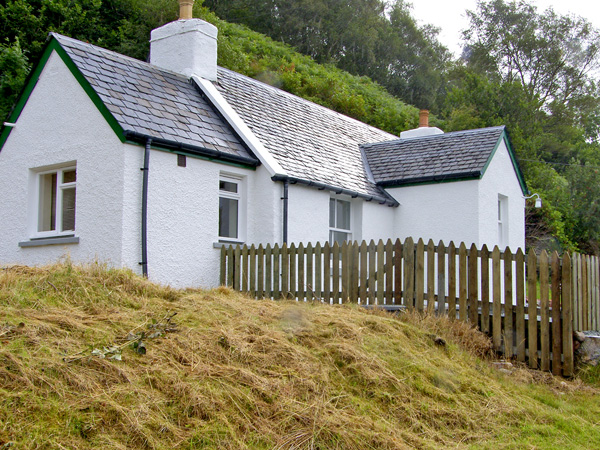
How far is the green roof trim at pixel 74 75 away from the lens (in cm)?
1077

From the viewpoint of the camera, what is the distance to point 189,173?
1169cm

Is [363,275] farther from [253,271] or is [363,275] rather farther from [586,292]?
[586,292]

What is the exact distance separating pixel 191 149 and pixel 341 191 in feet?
13.5

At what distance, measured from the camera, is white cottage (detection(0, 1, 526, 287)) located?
10922mm

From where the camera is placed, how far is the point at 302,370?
596 centimetres

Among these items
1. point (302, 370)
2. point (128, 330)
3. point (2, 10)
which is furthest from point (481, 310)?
point (2, 10)

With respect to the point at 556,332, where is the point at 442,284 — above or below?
above

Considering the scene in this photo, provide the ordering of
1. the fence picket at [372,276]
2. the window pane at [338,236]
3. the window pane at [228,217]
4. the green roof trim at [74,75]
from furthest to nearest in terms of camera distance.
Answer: the window pane at [338,236] → the window pane at [228,217] → the green roof trim at [74,75] → the fence picket at [372,276]

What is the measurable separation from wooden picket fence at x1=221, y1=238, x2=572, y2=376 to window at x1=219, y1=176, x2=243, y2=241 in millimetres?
863

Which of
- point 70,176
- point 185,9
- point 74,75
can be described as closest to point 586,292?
point 70,176

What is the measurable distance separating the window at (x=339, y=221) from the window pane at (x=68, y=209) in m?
5.94

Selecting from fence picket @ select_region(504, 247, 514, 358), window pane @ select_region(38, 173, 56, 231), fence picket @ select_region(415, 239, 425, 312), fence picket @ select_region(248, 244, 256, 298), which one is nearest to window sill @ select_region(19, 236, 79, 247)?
window pane @ select_region(38, 173, 56, 231)

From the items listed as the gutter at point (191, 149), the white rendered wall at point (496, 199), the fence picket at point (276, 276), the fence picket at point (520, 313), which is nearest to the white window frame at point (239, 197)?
the gutter at point (191, 149)

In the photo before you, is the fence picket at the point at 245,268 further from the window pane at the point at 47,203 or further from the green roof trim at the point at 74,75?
the window pane at the point at 47,203
